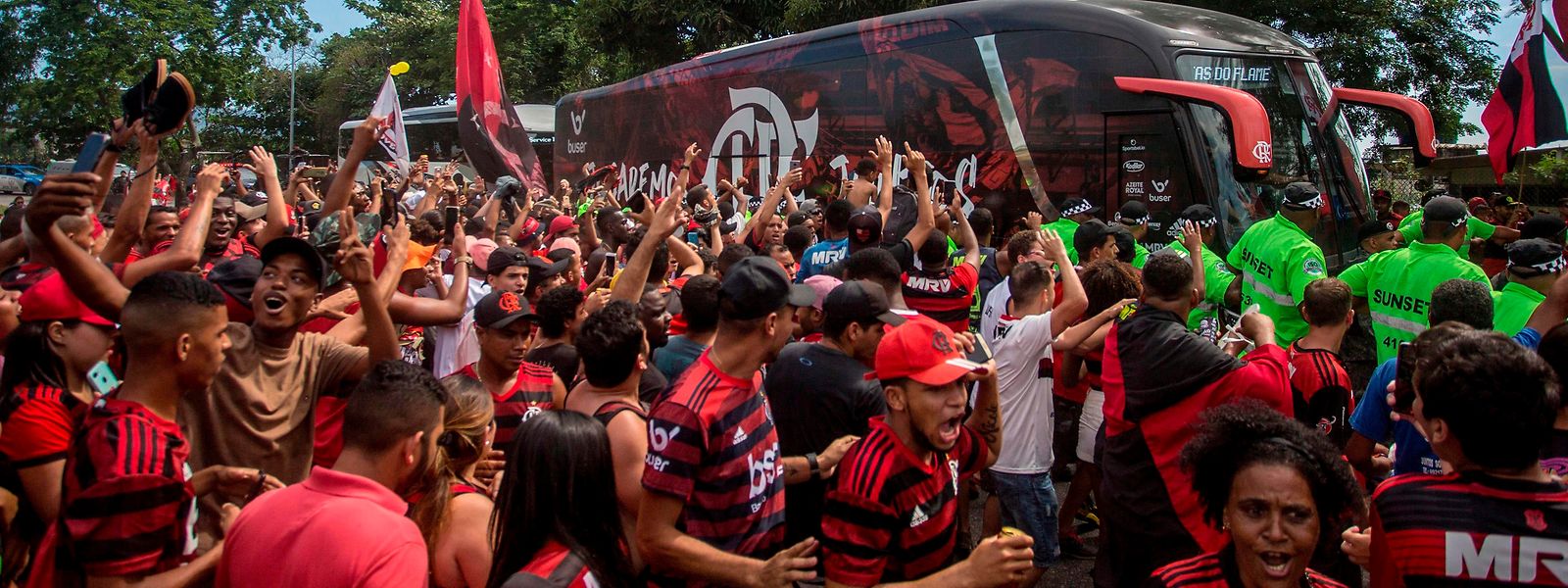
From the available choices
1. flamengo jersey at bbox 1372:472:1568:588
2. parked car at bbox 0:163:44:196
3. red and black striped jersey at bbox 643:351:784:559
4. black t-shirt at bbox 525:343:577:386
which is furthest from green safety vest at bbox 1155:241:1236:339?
parked car at bbox 0:163:44:196

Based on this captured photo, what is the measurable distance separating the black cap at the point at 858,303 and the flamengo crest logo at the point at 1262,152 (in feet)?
19.9

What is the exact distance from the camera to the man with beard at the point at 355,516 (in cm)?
233

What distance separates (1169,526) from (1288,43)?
848 cm

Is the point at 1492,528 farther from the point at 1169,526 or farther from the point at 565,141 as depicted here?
the point at 565,141

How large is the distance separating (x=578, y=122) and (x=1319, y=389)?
18547mm

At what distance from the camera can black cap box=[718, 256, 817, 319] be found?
3.34 metres

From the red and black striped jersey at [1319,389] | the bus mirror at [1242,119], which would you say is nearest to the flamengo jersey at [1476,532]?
the red and black striped jersey at [1319,389]

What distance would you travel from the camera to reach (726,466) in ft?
10.4

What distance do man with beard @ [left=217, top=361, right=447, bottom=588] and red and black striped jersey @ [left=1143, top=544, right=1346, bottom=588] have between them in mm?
1653

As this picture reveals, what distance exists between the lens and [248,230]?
808cm

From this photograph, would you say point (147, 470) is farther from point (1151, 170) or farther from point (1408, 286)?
point (1151, 170)

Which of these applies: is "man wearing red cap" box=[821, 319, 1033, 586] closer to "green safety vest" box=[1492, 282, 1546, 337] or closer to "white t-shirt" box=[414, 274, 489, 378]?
"white t-shirt" box=[414, 274, 489, 378]

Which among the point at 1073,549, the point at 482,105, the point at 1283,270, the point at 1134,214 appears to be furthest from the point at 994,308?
the point at 482,105

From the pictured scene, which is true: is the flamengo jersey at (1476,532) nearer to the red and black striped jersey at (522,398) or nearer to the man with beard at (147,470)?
the red and black striped jersey at (522,398)
